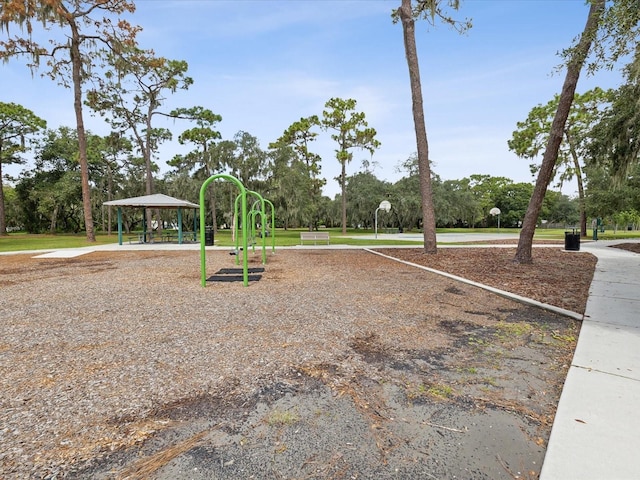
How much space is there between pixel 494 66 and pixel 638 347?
36.4 feet

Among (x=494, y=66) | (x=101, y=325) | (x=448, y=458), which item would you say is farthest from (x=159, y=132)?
(x=448, y=458)

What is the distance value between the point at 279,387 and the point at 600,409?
2.04m

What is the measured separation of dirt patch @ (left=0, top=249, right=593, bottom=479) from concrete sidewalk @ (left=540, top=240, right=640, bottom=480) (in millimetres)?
105

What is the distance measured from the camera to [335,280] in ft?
21.4

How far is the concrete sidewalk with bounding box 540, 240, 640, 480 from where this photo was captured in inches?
59.3

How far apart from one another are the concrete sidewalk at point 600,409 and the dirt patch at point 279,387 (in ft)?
0.34

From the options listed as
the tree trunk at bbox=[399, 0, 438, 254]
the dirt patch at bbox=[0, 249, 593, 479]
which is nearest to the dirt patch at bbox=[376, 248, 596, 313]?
the dirt patch at bbox=[0, 249, 593, 479]

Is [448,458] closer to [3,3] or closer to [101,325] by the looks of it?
[101,325]

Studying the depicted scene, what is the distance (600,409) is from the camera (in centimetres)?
197

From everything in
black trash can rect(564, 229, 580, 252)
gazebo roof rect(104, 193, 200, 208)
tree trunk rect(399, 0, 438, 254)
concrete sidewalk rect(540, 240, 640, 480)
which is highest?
tree trunk rect(399, 0, 438, 254)

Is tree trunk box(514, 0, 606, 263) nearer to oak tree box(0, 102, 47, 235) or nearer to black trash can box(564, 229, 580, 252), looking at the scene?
black trash can box(564, 229, 580, 252)

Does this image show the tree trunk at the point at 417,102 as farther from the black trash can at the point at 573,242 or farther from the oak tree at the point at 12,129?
the oak tree at the point at 12,129

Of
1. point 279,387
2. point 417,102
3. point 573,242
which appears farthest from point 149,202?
point 573,242

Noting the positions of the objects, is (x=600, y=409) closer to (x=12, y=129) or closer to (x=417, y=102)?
(x=417, y=102)
